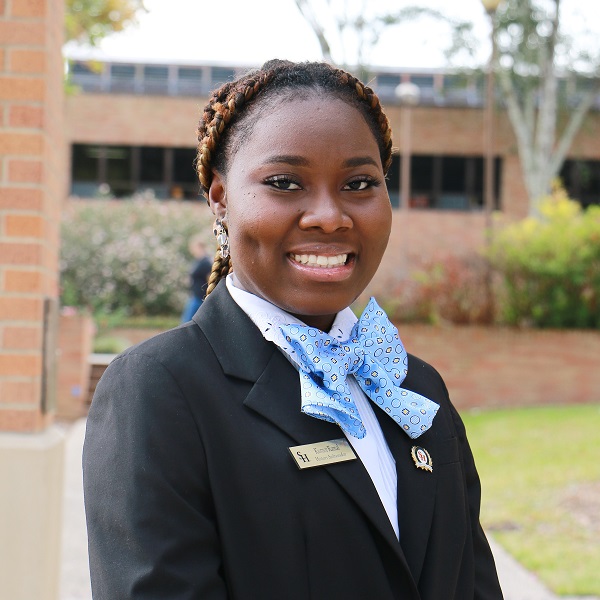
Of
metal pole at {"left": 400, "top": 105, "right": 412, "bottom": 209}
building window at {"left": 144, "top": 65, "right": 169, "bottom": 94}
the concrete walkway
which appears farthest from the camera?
building window at {"left": 144, "top": 65, "right": 169, "bottom": 94}

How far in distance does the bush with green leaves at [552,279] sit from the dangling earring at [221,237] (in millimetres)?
12388

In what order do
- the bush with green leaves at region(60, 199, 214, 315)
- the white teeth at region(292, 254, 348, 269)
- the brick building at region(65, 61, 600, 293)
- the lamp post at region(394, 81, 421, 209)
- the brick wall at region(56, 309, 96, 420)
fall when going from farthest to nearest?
the brick building at region(65, 61, 600, 293) < the lamp post at region(394, 81, 421, 209) < the bush with green leaves at region(60, 199, 214, 315) < the brick wall at region(56, 309, 96, 420) < the white teeth at region(292, 254, 348, 269)

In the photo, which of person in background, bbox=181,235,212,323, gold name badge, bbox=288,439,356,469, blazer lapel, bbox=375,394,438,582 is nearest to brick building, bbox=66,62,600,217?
person in background, bbox=181,235,212,323

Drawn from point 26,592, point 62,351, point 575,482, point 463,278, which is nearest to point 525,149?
Answer: point 463,278

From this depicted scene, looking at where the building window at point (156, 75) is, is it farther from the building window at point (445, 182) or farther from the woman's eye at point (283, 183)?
the woman's eye at point (283, 183)

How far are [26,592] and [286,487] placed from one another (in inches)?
87.2

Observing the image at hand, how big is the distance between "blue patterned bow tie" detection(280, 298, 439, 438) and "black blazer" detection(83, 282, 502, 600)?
41 millimetres

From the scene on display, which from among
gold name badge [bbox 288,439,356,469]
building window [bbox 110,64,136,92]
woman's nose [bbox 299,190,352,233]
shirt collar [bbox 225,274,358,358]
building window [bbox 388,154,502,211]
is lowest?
gold name badge [bbox 288,439,356,469]

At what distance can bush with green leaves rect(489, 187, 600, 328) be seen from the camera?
13.7 meters

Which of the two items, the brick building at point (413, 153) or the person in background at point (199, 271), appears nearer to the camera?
the person in background at point (199, 271)

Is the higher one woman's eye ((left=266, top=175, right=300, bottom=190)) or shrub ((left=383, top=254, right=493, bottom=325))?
woman's eye ((left=266, top=175, right=300, bottom=190))

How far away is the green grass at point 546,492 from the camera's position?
542 cm

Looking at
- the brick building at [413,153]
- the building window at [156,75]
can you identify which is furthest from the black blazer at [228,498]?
the building window at [156,75]

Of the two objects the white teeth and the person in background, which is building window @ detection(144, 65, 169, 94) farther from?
the white teeth
